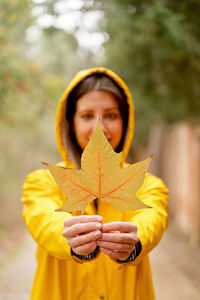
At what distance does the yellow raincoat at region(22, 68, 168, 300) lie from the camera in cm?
139

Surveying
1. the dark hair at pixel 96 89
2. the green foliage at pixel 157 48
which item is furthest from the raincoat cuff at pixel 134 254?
the green foliage at pixel 157 48

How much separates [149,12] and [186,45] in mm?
581

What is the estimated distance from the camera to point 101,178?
1151mm

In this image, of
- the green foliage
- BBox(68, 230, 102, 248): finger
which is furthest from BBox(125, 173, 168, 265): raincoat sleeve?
the green foliage

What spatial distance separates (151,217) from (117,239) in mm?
373

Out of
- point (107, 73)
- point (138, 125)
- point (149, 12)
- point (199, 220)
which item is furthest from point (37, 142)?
point (107, 73)

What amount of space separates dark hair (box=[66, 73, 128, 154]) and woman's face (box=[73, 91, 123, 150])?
0.04 meters

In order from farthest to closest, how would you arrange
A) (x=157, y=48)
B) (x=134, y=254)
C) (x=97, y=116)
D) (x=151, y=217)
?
(x=157, y=48)
(x=97, y=116)
(x=151, y=217)
(x=134, y=254)

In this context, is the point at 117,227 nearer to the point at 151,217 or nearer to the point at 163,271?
the point at 151,217

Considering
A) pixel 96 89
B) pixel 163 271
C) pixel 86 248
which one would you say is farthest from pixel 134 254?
pixel 163 271

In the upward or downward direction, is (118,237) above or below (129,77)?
below

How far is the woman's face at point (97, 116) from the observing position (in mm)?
1590

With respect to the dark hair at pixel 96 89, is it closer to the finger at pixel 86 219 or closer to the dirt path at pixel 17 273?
the finger at pixel 86 219

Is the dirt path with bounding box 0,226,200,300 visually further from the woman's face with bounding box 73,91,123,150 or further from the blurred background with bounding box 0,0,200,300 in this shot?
the woman's face with bounding box 73,91,123,150
